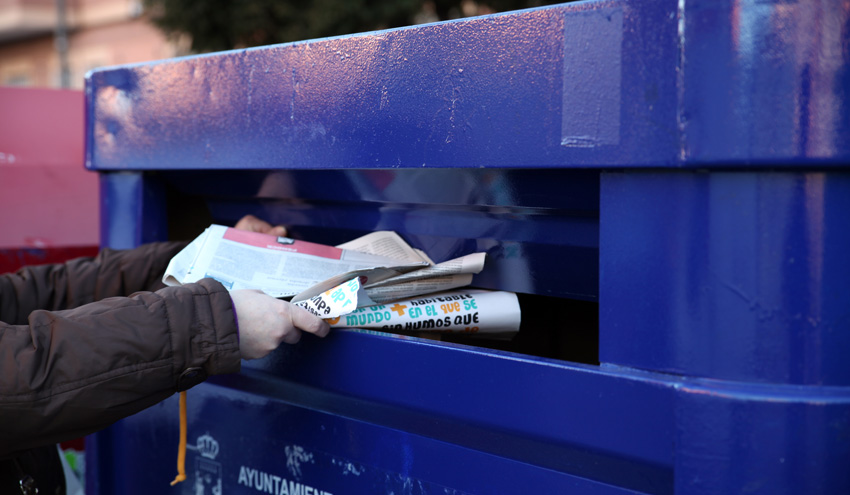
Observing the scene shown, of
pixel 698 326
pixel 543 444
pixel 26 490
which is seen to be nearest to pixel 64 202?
pixel 26 490

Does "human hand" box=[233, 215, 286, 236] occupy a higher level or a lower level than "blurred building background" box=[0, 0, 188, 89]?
lower

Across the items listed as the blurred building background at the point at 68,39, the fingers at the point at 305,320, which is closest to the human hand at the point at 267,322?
the fingers at the point at 305,320

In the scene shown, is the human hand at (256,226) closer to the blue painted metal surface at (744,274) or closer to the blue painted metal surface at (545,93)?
the blue painted metal surface at (545,93)

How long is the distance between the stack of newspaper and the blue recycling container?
0.04m

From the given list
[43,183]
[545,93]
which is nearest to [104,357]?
[545,93]

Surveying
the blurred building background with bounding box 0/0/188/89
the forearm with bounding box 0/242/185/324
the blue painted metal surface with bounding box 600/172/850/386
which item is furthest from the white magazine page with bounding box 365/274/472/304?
the blurred building background with bounding box 0/0/188/89

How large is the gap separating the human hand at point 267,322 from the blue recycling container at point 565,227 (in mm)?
74

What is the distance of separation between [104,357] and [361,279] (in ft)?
1.28

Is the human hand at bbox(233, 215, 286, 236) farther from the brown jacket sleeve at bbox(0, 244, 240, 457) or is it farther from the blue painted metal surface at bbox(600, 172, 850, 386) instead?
the blue painted metal surface at bbox(600, 172, 850, 386)

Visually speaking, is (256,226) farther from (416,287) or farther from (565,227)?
(565,227)

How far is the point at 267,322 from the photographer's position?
3.85 feet

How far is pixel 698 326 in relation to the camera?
879 millimetres

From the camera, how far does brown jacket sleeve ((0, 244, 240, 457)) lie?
1076mm

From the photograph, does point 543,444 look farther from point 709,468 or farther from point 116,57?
point 116,57
